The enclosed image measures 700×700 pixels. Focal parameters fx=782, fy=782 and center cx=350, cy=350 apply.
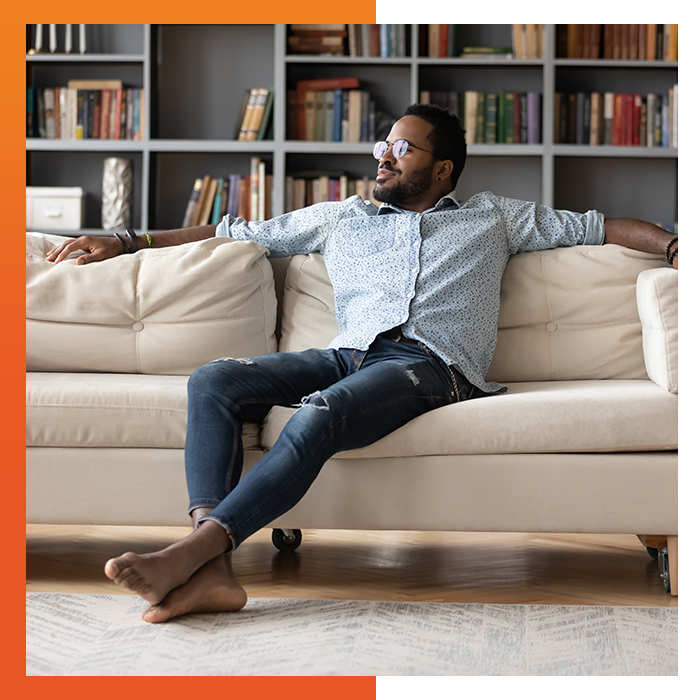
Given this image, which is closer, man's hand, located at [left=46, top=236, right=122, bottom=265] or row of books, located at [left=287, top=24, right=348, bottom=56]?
man's hand, located at [left=46, top=236, right=122, bottom=265]

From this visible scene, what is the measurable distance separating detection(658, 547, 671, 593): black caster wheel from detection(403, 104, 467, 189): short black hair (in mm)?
1060

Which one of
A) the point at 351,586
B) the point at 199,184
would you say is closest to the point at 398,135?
the point at 351,586

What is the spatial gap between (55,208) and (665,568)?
3.22 metres

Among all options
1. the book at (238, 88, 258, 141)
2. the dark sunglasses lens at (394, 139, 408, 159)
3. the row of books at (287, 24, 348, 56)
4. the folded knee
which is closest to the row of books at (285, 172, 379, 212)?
the book at (238, 88, 258, 141)

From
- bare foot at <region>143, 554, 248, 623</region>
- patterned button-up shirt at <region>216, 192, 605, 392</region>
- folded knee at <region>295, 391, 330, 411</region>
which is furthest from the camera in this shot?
patterned button-up shirt at <region>216, 192, 605, 392</region>

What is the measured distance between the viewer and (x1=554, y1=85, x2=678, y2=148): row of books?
12.5ft

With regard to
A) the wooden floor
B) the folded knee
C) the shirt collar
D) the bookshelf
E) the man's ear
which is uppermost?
the bookshelf

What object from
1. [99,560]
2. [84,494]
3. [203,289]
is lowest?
[99,560]

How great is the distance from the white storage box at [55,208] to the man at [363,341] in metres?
1.83

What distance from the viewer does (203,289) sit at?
6.71 feet

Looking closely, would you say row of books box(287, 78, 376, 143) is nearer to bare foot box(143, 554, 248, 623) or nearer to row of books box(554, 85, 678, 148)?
row of books box(554, 85, 678, 148)

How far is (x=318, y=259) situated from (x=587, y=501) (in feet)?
3.15

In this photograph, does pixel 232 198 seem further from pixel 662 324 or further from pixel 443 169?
pixel 662 324

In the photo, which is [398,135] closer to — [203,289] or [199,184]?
[203,289]
